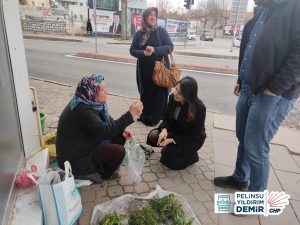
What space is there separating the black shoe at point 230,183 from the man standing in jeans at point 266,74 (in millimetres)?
374

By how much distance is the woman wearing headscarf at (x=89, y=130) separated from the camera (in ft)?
7.89

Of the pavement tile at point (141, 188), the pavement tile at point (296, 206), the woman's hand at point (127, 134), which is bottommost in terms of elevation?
the pavement tile at point (296, 206)

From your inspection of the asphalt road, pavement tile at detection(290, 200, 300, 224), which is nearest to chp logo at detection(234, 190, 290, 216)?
pavement tile at detection(290, 200, 300, 224)

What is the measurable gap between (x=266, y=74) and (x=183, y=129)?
1.31 metres

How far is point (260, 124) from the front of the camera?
87.5 inches

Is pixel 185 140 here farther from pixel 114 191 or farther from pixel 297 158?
Result: pixel 297 158

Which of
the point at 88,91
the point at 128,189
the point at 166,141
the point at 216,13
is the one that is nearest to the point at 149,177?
the point at 128,189

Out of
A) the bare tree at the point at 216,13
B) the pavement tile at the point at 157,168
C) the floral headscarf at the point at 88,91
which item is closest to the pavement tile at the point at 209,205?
the pavement tile at the point at 157,168

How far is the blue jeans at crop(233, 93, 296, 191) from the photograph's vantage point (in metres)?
2.19

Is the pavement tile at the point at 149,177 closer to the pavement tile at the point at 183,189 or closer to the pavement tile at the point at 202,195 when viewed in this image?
the pavement tile at the point at 183,189

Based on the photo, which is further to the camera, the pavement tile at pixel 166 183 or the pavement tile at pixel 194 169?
the pavement tile at pixel 194 169

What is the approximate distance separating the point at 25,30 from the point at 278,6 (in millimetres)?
24856

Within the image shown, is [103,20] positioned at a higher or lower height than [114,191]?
higher

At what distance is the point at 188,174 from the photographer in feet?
10.4
